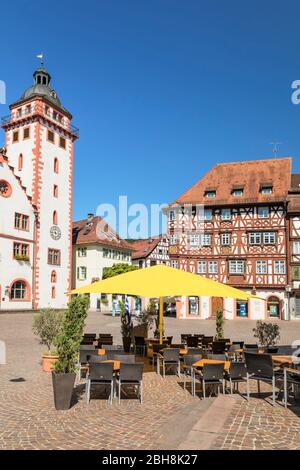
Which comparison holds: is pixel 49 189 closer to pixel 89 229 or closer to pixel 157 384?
pixel 89 229

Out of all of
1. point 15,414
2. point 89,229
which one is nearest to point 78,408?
point 15,414

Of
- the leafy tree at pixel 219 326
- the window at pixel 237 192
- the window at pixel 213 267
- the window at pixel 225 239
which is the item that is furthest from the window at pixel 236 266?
the leafy tree at pixel 219 326

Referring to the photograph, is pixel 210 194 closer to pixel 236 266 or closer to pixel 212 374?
pixel 236 266

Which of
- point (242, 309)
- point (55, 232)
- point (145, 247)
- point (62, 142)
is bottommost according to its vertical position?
point (242, 309)

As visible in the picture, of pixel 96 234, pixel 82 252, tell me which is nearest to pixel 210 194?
pixel 96 234

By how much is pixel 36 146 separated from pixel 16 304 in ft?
48.4

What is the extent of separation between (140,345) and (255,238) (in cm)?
2641

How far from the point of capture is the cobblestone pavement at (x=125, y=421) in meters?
5.72

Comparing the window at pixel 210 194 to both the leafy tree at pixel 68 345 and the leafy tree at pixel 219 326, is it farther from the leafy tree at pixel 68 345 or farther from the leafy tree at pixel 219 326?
the leafy tree at pixel 68 345

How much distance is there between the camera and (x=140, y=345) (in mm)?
13641

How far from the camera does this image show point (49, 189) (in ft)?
136

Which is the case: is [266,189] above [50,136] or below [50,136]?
below

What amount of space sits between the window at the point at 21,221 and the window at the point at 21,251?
1.51 meters

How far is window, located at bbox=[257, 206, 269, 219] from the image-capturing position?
38037mm
